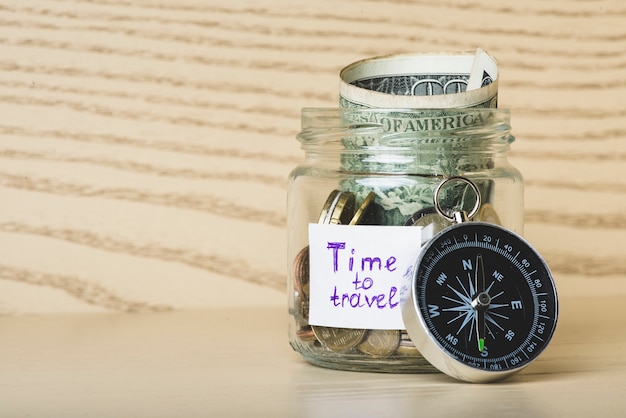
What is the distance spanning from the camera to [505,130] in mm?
775

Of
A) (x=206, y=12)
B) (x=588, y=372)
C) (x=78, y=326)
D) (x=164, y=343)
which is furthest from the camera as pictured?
(x=206, y=12)

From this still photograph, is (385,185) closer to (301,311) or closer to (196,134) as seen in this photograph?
(301,311)

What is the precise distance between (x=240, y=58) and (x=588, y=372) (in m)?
0.60

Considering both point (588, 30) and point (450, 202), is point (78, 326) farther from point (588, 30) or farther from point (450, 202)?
point (588, 30)

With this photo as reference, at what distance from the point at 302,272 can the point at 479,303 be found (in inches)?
7.1

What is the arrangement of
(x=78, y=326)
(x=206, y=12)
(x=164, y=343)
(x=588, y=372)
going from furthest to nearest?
(x=206, y=12)
(x=78, y=326)
(x=164, y=343)
(x=588, y=372)

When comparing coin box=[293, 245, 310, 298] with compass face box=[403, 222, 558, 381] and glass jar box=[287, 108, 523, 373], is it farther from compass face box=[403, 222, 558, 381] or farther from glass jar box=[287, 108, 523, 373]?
compass face box=[403, 222, 558, 381]

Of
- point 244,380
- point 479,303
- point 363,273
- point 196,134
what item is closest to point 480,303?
point 479,303

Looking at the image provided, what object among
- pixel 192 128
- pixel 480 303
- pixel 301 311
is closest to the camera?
pixel 480 303

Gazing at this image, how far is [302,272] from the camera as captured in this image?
31.5 inches

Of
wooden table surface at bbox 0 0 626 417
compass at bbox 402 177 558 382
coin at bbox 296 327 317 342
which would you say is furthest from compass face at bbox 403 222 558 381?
wooden table surface at bbox 0 0 626 417

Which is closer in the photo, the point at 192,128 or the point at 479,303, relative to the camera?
the point at 479,303

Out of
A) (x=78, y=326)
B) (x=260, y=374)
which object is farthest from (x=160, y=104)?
(x=260, y=374)

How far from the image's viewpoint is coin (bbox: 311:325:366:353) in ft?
2.45
